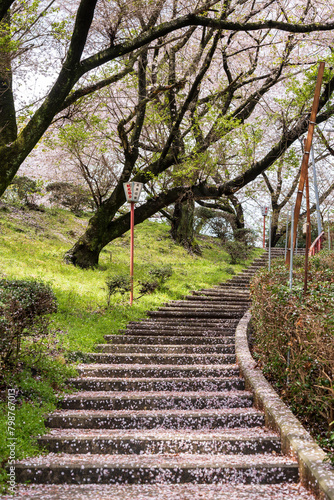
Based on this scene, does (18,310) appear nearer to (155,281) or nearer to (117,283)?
(117,283)

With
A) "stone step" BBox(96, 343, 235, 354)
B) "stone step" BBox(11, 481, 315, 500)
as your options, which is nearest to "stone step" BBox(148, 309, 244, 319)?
"stone step" BBox(96, 343, 235, 354)

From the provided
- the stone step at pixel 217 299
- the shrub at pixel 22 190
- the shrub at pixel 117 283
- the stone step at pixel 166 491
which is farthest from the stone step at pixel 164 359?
the shrub at pixel 22 190

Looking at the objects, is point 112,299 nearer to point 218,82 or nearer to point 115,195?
point 115,195

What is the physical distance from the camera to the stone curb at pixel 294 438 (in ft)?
10.1

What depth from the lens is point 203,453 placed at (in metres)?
4.14

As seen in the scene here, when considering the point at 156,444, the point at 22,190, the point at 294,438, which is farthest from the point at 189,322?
the point at 22,190

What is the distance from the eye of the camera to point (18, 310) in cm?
487

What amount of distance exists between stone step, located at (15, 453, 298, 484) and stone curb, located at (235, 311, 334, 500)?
18 centimetres

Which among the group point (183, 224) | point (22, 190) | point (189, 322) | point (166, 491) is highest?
point (22, 190)

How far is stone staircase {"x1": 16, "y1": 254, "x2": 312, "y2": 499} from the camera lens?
11.8ft

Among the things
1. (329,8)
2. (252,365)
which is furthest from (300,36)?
(252,365)

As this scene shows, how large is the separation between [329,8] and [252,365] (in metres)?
Result: 9.70

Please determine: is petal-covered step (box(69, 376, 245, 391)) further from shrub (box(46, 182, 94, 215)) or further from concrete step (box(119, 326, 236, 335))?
shrub (box(46, 182, 94, 215))

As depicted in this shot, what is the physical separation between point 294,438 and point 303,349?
2.82 ft
